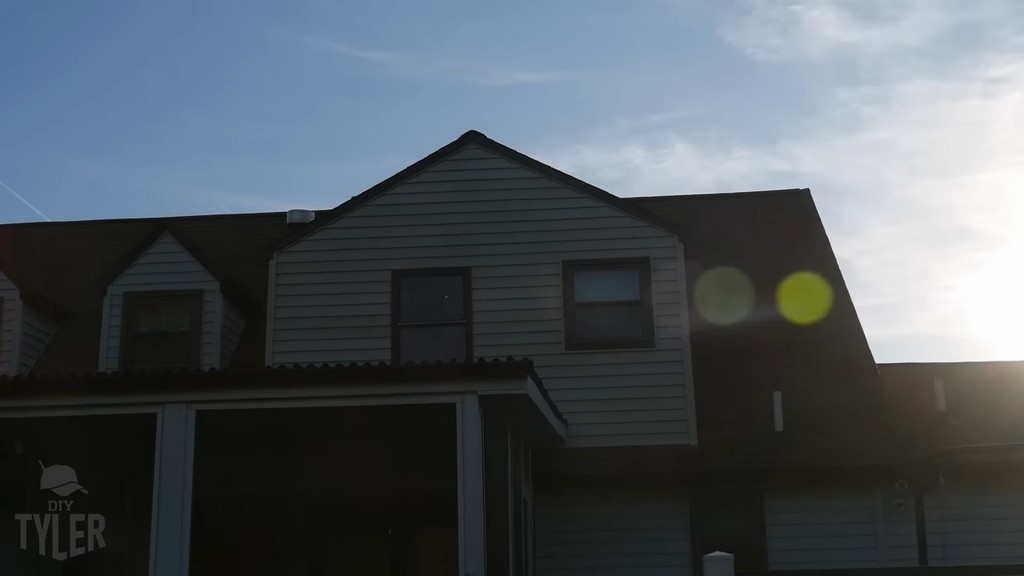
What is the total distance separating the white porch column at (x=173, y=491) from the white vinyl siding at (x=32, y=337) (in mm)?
6122

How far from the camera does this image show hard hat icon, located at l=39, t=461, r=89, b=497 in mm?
12828

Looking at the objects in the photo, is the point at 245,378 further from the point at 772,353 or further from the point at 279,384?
the point at 772,353

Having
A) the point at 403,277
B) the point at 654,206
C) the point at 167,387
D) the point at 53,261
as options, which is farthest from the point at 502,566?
the point at 53,261

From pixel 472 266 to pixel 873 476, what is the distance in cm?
572

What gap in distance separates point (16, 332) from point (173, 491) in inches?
257

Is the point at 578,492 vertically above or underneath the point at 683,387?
underneath

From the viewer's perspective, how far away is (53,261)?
17.8 m

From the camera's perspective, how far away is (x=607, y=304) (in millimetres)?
15070

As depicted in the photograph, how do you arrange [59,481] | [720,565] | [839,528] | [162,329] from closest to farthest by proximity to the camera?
[720,565], [59,481], [839,528], [162,329]

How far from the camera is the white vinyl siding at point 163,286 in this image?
50.0ft

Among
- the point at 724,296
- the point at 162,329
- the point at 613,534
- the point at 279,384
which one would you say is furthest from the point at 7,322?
the point at 724,296

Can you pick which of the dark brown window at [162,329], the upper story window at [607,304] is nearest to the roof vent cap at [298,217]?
the dark brown window at [162,329]

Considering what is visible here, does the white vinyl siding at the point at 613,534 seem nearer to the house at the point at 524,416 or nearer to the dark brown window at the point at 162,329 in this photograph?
the house at the point at 524,416

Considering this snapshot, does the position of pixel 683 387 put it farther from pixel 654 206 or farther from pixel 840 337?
pixel 654 206
